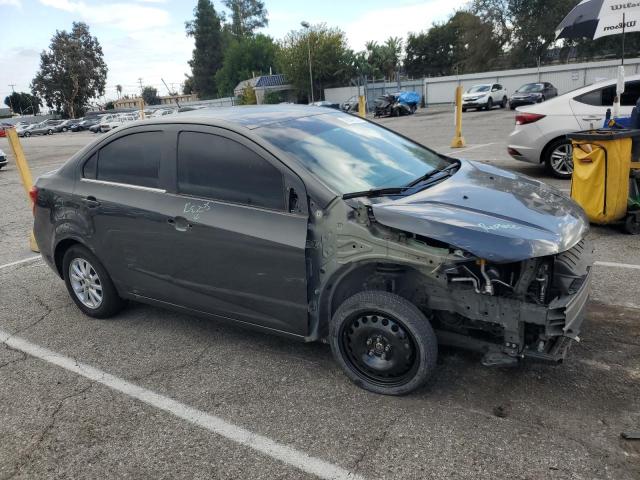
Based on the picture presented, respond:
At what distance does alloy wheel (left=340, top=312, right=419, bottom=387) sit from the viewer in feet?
9.50

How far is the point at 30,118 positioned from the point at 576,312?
88.6 m

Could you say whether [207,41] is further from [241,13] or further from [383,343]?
[383,343]

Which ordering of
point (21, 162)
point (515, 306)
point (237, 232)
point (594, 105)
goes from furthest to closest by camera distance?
1. point (594, 105)
2. point (21, 162)
3. point (237, 232)
4. point (515, 306)

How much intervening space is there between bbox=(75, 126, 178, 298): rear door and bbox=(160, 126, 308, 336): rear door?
0.54 ft

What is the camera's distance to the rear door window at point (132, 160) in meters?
3.76

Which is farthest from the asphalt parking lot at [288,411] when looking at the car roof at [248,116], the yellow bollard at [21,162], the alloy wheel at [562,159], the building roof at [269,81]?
the building roof at [269,81]

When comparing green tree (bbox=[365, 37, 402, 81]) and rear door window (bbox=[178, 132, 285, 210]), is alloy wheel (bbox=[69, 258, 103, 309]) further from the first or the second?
green tree (bbox=[365, 37, 402, 81])

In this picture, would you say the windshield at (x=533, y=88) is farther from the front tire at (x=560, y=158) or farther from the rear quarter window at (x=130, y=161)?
the rear quarter window at (x=130, y=161)

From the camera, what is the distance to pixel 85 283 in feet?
14.4

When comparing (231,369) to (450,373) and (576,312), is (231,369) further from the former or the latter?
(576,312)

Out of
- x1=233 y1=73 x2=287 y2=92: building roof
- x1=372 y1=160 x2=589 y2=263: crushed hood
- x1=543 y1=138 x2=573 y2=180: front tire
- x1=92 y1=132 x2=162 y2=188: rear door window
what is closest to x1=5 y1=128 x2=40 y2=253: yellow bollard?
x1=92 y1=132 x2=162 y2=188: rear door window

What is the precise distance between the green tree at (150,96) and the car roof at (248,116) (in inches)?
5194

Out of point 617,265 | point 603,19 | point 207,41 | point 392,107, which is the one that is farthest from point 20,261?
point 207,41

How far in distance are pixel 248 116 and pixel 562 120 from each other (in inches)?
240
